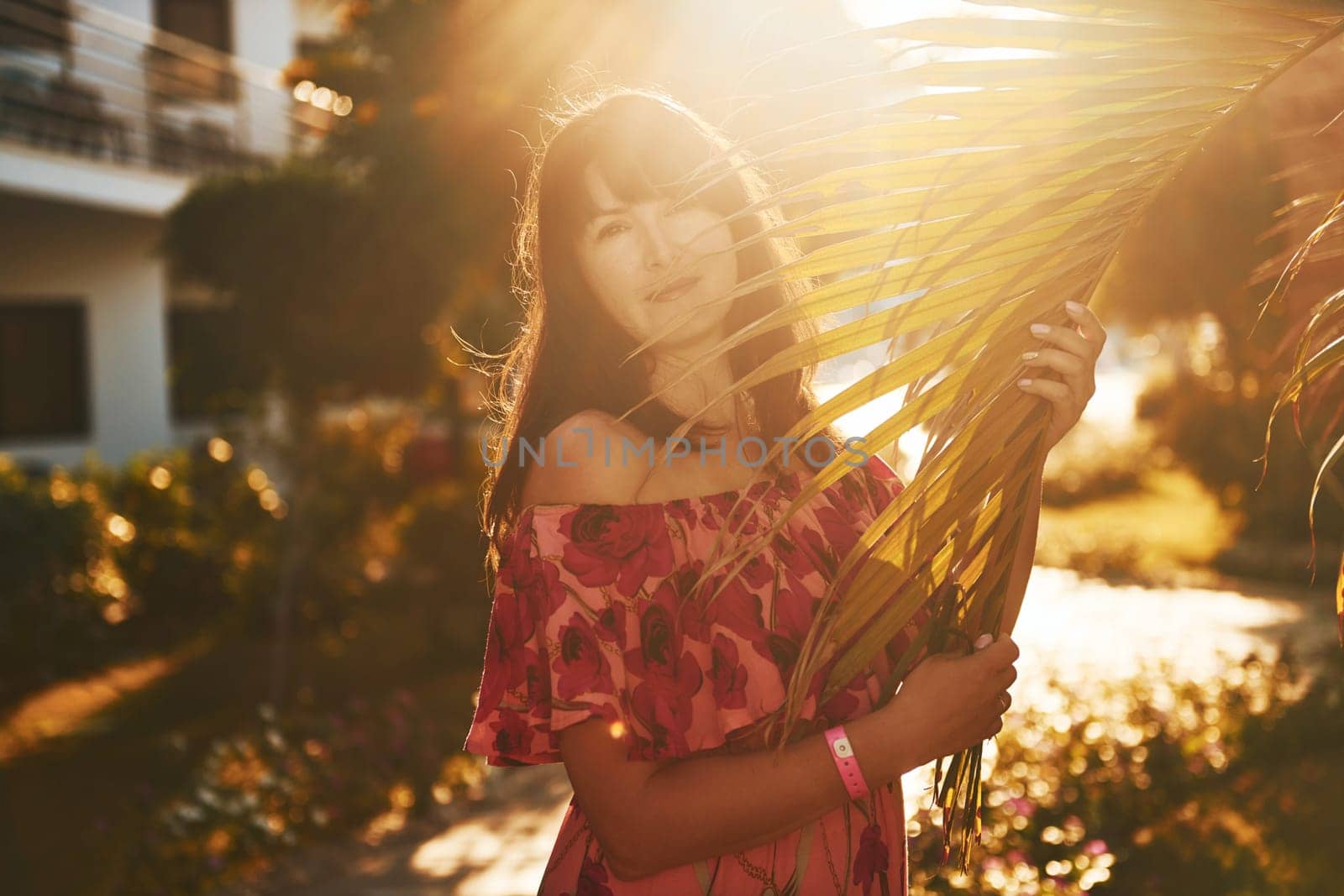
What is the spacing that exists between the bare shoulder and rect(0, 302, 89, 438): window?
13508 millimetres

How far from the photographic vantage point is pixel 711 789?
1571 mm

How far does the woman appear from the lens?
157 centimetres

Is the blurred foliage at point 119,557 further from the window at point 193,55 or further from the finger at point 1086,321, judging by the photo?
the finger at point 1086,321

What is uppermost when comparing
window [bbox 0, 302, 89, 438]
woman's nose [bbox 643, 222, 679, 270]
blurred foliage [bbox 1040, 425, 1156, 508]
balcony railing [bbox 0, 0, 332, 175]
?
balcony railing [bbox 0, 0, 332, 175]

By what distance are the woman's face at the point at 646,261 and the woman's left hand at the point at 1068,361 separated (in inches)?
18.7

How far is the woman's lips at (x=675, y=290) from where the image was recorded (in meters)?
1.75

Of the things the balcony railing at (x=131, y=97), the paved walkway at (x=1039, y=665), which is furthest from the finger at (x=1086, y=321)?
the balcony railing at (x=131, y=97)

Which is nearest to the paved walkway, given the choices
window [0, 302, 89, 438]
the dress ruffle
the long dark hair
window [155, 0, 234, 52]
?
the dress ruffle

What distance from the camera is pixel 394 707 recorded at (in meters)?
6.24

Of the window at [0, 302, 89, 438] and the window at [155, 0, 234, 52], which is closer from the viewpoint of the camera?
the window at [0, 302, 89, 438]

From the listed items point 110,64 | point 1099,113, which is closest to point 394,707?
point 1099,113

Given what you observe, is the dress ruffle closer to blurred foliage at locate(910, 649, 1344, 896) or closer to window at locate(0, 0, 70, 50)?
blurred foliage at locate(910, 649, 1344, 896)

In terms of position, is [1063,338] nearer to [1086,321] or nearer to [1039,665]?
[1086,321]

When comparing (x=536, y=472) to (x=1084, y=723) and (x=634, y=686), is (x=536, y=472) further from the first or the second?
(x=1084, y=723)
